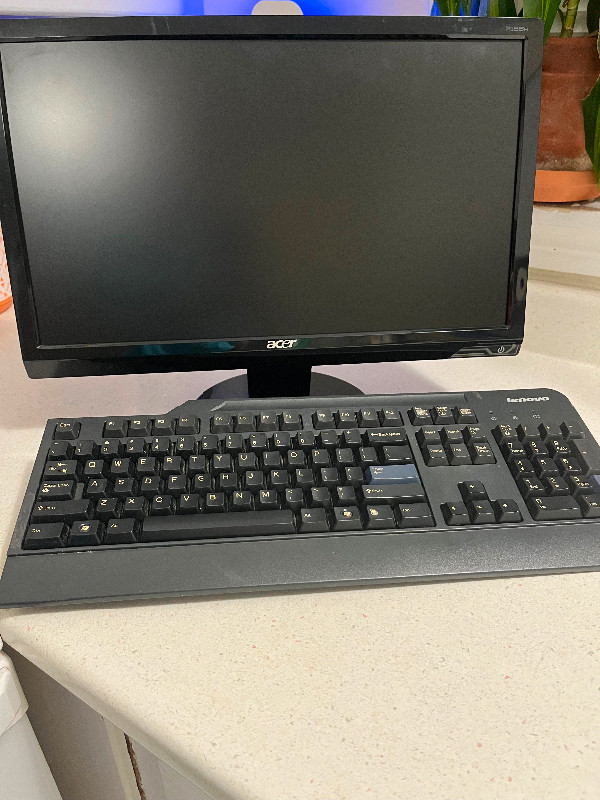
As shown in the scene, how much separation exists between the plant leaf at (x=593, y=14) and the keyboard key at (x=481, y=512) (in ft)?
2.08

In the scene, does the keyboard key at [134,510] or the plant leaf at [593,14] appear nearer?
the keyboard key at [134,510]

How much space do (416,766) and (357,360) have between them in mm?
421

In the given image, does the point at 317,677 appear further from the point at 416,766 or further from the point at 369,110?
the point at 369,110

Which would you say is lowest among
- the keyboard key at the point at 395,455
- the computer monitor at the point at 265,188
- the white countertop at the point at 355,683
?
the white countertop at the point at 355,683

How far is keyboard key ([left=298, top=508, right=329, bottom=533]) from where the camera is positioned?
53 centimetres

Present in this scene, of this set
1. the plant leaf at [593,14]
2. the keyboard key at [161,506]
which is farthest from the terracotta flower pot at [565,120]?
the keyboard key at [161,506]

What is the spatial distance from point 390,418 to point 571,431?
18cm

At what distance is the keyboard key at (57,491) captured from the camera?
1.82ft

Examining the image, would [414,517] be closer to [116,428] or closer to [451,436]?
[451,436]

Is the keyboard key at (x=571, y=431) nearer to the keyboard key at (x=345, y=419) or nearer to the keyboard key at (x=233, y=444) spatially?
the keyboard key at (x=345, y=419)

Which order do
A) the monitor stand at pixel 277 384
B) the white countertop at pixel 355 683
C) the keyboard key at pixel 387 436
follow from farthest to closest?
the monitor stand at pixel 277 384
the keyboard key at pixel 387 436
the white countertop at pixel 355 683

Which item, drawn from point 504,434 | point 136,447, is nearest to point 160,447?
point 136,447

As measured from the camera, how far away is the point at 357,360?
0.71 metres

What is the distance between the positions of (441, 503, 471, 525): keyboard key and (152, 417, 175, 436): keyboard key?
27 centimetres
